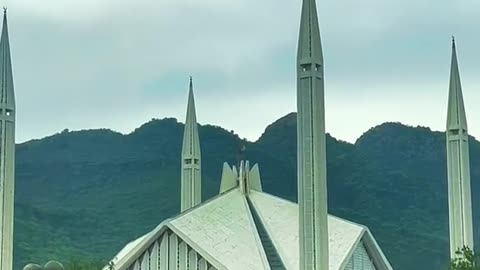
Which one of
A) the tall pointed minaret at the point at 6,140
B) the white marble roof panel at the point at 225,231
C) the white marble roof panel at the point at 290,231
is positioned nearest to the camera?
the tall pointed minaret at the point at 6,140

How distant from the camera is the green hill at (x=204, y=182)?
5731cm

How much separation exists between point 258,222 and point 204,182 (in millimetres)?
38295

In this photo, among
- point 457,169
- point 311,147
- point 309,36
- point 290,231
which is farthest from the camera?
point 290,231

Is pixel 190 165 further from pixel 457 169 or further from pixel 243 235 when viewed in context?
pixel 457 169

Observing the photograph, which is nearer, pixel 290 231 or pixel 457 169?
pixel 457 169

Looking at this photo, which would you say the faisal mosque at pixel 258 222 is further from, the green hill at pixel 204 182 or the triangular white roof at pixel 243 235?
the green hill at pixel 204 182

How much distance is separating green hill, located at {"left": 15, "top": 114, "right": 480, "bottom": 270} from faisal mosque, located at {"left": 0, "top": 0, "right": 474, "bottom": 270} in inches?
1188

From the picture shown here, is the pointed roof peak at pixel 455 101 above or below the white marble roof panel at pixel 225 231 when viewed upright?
above

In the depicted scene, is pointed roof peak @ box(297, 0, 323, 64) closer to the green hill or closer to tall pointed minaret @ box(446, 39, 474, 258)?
tall pointed minaret @ box(446, 39, 474, 258)

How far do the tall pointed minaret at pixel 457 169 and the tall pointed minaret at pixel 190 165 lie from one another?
806 centimetres

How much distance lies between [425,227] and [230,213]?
39412mm

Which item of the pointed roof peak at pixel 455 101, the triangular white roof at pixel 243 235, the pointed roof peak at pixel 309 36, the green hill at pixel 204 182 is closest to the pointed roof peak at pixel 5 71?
the triangular white roof at pixel 243 235

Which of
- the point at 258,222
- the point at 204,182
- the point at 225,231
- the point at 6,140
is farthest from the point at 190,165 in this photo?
the point at 204,182

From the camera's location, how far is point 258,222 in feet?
78.6
